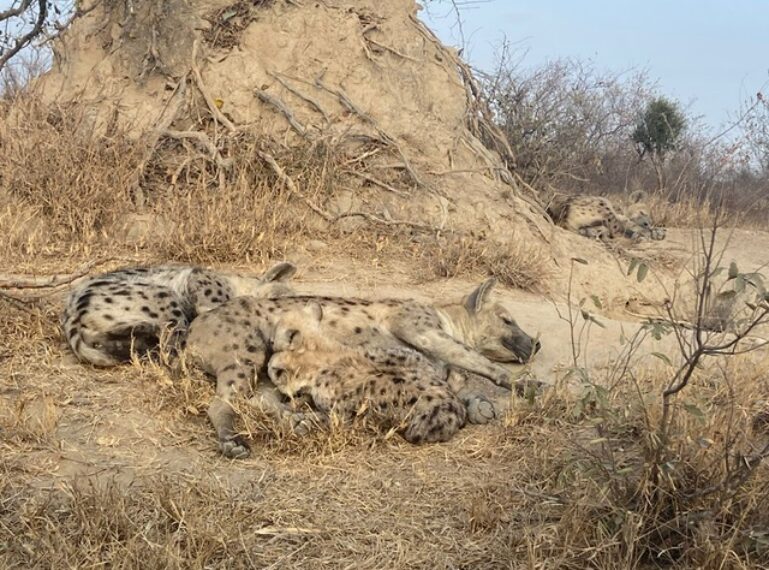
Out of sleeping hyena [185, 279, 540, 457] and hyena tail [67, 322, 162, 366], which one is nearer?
sleeping hyena [185, 279, 540, 457]

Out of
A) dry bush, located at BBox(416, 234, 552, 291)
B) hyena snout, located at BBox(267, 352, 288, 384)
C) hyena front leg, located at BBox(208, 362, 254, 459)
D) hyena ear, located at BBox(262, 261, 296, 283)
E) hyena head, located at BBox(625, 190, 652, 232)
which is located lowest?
hyena front leg, located at BBox(208, 362, 254, 459)

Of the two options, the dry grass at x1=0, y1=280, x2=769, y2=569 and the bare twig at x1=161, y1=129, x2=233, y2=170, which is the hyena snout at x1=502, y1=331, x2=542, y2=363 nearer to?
the dry grass at x1=0, y1=280, x2=769, y2=569

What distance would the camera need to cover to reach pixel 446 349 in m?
4.41

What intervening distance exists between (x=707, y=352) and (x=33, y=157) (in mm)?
5124

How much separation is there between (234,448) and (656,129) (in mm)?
12652

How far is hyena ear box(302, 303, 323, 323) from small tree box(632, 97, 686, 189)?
1100 centimetres

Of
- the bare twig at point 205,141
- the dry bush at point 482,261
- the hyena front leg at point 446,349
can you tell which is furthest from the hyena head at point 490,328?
the bare twig at point 205,141

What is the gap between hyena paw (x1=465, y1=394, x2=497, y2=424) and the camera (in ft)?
12.8

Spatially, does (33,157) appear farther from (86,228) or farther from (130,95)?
(130,95)

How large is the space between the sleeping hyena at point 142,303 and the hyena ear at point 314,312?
1.88 ft

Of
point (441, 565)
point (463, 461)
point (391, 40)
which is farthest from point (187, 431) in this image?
point (391, 40)

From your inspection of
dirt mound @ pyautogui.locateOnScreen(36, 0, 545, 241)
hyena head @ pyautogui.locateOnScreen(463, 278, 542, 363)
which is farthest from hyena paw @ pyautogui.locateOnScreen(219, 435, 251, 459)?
dirt mound @ pyautogui.locateOnScreen(36, 0, 545, 241)

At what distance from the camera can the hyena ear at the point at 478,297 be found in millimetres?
4867

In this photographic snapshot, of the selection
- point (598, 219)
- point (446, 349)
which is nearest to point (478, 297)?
point (446, 349)
